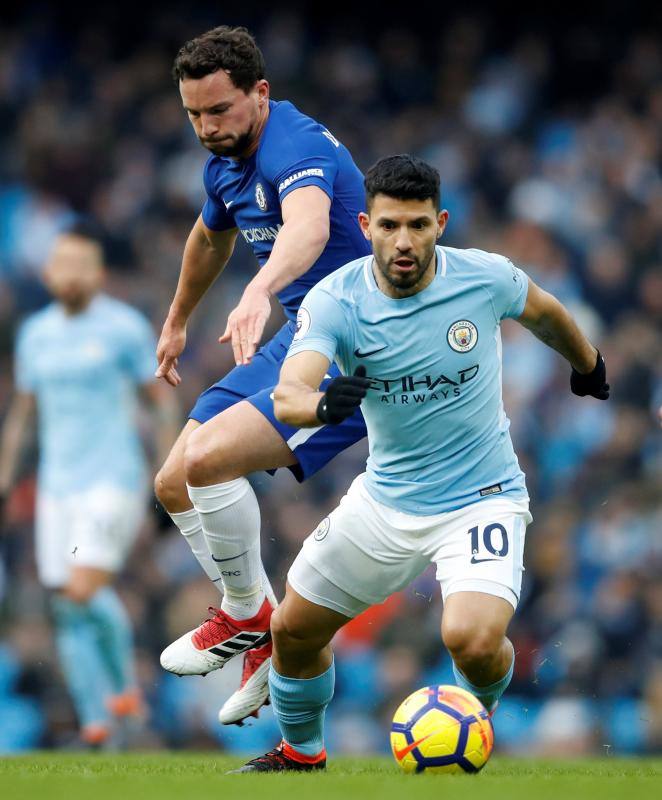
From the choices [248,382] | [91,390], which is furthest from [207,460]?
[91,390]

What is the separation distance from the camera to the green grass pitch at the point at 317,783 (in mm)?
5184

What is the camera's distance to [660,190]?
13.9m

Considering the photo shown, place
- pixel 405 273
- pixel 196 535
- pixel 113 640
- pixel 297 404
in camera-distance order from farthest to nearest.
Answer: pixel 113 640, pixel 196 535, pixel 405 273, pixel 297 404

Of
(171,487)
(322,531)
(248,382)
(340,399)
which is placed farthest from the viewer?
(171,487)

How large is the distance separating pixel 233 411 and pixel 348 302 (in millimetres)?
821

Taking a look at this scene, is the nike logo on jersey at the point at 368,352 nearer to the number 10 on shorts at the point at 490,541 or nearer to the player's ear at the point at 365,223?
the player's ear at the point at 365,223

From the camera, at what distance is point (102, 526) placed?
10289mm

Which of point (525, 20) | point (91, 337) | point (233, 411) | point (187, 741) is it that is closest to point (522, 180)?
point (525, 20)

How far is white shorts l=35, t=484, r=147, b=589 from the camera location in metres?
10.2

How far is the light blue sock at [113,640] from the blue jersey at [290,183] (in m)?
3.75

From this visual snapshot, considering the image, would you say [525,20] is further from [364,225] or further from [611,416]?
[364,225]

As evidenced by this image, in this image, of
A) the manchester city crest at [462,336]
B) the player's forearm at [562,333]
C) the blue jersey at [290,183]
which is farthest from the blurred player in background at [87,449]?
the manchester city crest at [462,336]

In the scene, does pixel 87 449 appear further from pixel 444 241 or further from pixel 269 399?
pixel 444 241

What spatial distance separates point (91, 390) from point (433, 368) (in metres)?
5.02
